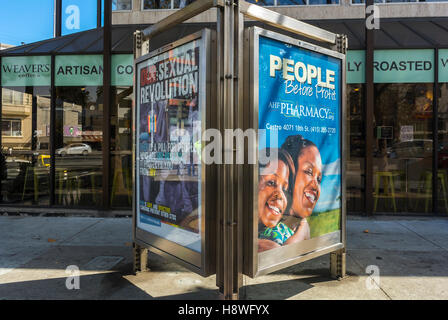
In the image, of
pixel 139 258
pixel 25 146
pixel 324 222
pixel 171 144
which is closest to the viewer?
pixel 171 144

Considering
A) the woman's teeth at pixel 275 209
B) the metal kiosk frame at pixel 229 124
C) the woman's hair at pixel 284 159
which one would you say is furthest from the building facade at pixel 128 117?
the metal kiosk frame at pixel 229 124

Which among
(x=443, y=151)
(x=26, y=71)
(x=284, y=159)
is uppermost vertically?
(x=26, y=71)

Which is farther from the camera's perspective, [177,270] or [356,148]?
[356,148]

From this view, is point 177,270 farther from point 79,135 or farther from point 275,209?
point 79,135

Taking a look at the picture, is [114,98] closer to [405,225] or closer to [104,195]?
[104,195]

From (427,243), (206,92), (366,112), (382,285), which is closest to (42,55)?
(206,92)

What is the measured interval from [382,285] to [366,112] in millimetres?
4565

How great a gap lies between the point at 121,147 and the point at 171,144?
4.76m

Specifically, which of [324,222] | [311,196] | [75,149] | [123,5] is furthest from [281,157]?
[123,5]

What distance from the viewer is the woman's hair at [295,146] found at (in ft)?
10.8

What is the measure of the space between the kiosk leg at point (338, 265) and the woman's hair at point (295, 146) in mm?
1380

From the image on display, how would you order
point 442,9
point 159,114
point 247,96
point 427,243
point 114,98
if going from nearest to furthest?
point 247,96
point 159,114
point 427,243
point 114,98
point 442,9

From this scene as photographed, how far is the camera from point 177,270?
4234 millimetres

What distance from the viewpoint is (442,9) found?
8.65m
